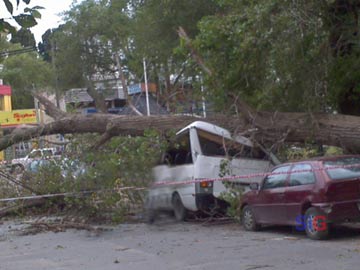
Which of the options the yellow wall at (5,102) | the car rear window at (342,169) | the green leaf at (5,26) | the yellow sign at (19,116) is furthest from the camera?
the yellow wall at (5,102)

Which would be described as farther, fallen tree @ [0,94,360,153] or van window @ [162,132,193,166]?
van window @ [162,132,193,166]

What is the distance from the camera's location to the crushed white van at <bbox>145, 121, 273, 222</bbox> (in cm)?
1620

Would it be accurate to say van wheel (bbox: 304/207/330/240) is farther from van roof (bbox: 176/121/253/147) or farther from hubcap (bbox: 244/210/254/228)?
van roof (bbox: 176/121/253/147)

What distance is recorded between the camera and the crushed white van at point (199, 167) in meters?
16.2

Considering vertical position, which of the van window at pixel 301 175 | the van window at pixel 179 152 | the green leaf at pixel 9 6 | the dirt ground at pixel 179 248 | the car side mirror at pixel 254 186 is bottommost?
the dirt ground at pixel 179 248

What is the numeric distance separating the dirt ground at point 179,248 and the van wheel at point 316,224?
18 cm

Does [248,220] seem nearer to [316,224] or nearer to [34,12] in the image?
[316,224]

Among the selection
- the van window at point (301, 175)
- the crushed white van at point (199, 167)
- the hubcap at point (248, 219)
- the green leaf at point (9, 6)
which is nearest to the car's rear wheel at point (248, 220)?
the hubcap at point (248, 219)

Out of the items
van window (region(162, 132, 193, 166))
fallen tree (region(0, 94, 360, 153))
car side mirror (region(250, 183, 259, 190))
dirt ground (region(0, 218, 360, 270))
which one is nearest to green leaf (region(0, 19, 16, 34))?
dirt ground (region(0, 218, 360, 270))

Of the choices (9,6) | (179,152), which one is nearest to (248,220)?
(179,152)

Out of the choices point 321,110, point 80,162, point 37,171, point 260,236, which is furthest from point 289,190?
point 37,171

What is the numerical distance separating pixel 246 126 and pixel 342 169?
369 centimetres

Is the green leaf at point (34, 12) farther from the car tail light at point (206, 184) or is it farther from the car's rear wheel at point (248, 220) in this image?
the car tail light at point (206, 184)

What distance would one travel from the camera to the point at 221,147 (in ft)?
54.2
